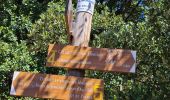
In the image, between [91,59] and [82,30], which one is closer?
[91,59]

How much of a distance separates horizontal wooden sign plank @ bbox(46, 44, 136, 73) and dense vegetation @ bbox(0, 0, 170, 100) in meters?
1.55

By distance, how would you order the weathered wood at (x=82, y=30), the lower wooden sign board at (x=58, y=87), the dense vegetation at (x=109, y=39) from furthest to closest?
the dense vegetation at (x=109, y=39) < the weathered wood at (x=82, y=30) < the lower wooden sign board at (x=58, y=87)

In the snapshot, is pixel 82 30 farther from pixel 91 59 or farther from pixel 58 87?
pixel 58 87

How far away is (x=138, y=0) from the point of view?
15.3 meters

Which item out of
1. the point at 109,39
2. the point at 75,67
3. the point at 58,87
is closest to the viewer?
the point at 58,87

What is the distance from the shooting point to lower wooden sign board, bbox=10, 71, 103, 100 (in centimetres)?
414

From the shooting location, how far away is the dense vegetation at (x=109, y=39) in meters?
6.82

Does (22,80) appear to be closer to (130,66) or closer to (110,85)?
(130,66)

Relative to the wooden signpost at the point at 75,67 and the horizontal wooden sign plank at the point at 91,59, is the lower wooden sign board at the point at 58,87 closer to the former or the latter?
the wooden signpost at the point at 75,67

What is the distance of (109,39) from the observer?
8633 millimetres

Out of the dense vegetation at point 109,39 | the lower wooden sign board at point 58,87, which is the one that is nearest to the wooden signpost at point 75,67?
the lower wooden sign board at point 58,87

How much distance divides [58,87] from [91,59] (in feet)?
1.52

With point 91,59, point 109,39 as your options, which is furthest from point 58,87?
point 109,39

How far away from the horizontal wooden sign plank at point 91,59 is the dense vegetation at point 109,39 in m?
1.55
